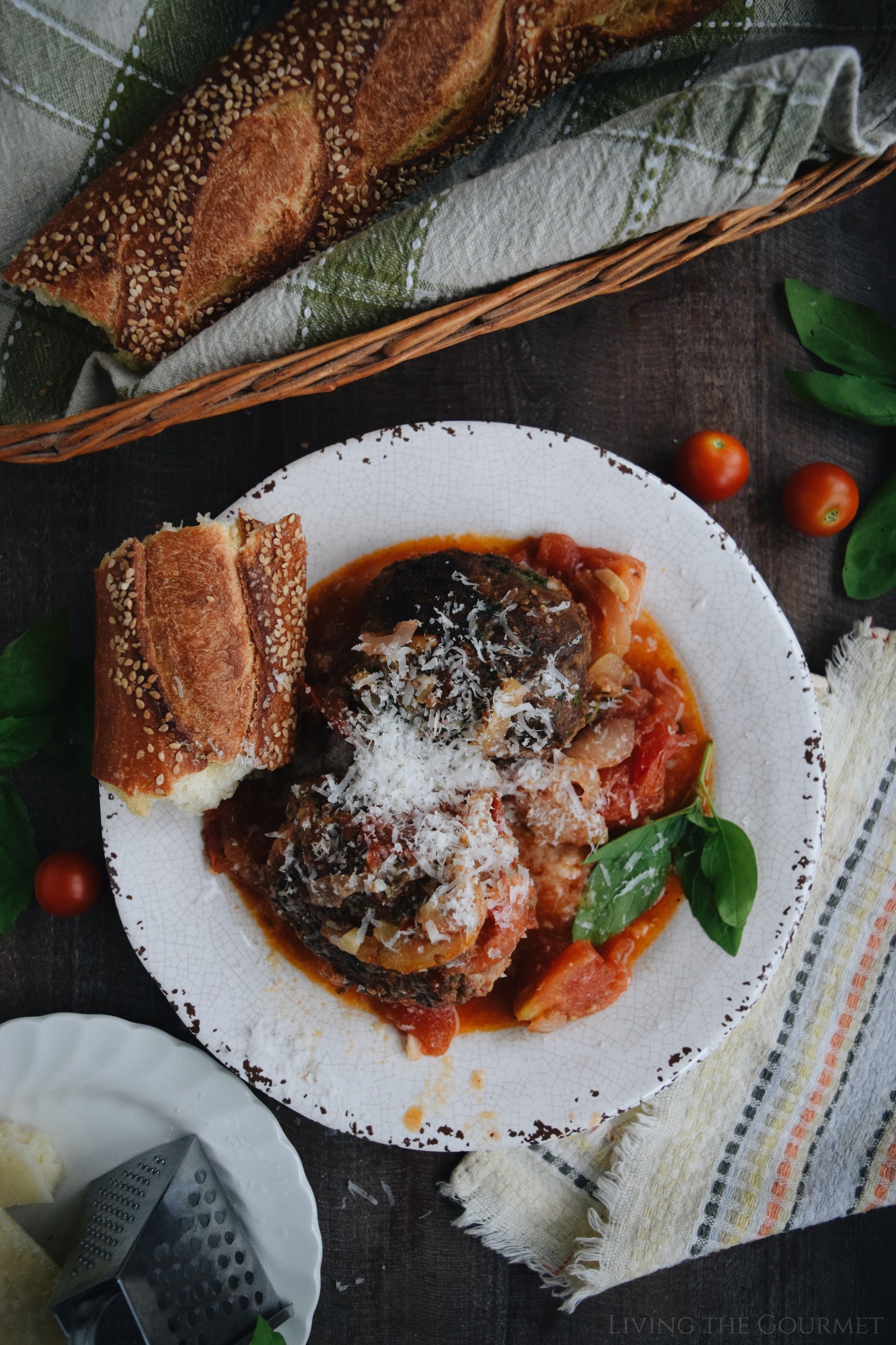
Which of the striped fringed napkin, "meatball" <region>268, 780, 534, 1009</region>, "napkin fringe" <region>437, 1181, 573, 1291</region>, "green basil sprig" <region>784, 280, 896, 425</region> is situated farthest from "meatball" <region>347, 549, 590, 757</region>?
"napkin fringe" <region>437, 1181, 573, 1291</region>

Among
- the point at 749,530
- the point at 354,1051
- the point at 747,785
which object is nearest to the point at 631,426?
the point at 749,530

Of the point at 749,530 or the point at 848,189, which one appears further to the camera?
the point at 749,530

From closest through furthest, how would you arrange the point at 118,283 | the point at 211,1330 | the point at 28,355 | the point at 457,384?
the point at 118,283
the point at 28,355
the point at 211,1330
the point at 457,384

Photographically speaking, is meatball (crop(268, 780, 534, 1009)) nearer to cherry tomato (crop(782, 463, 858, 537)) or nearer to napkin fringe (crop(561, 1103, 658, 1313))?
napkin fringe (crop(561, 1103, 658, 1313))

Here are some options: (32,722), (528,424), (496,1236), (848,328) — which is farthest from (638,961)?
(848,328)

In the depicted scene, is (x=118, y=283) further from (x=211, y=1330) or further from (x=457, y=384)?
(x=211, y=1330)

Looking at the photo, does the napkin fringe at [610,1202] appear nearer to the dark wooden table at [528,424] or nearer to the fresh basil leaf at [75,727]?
the dark wooden table at [528,424]
